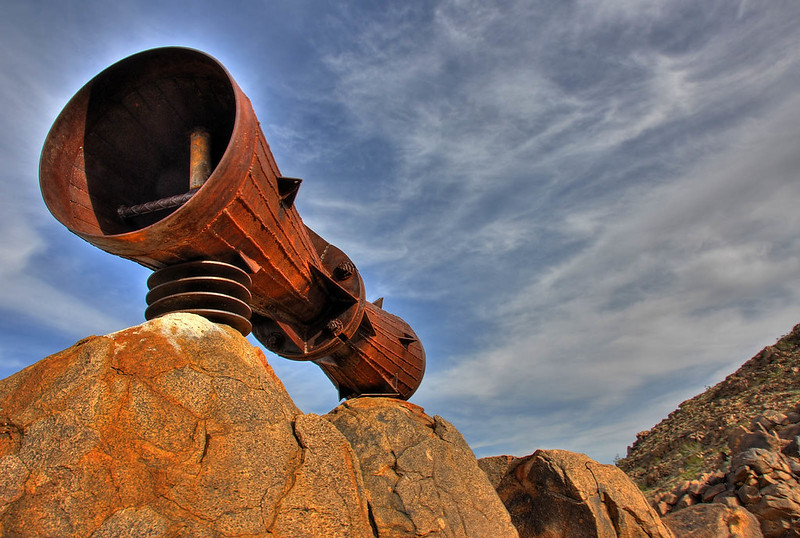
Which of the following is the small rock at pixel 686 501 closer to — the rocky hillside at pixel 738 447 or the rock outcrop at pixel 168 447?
the rocky hillside at pixel 738 447

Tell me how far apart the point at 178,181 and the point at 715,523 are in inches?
306

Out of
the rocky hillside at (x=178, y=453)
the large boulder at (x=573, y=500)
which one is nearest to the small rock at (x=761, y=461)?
the large boulder at (x=573, y=500)

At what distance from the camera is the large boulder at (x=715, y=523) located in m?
6.77

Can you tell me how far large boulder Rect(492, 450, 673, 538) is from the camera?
19.9 feet

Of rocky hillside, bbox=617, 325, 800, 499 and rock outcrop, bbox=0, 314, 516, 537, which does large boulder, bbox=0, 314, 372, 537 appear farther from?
rocky hillside, bbox=617, 325, 800, 499

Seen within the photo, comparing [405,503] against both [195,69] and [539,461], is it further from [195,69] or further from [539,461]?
[195,69]

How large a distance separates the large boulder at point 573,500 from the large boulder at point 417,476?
103cm

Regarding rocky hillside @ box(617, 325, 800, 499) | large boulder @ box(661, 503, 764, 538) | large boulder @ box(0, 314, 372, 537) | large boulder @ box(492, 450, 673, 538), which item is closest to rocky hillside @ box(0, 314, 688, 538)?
large boulder @ box(0, 314, 372, 537)

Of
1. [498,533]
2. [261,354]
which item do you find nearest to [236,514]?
[261,354]

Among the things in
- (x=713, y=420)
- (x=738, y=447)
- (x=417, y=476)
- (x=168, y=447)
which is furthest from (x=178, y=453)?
(x=713, y=420)

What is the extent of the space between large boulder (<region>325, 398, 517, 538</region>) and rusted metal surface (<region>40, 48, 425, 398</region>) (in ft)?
5.72

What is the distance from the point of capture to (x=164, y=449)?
3309mm

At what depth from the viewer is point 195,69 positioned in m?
4.94

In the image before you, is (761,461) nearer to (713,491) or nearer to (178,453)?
(713,491)
